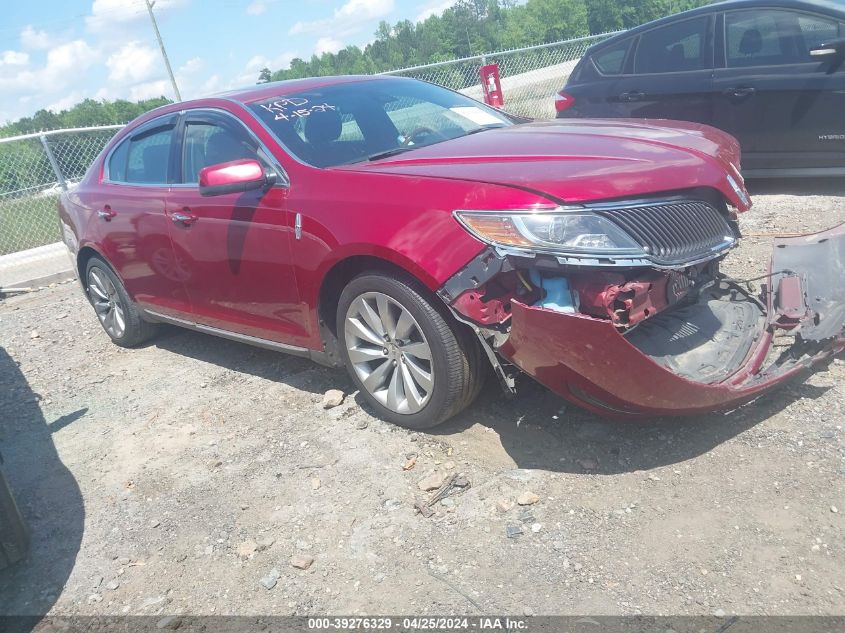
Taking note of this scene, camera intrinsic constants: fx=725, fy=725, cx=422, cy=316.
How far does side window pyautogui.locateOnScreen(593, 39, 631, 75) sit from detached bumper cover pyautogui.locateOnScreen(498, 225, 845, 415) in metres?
4.36

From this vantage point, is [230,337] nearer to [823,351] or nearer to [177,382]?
[177,382]

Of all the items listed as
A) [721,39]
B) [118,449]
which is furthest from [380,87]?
[721,39]

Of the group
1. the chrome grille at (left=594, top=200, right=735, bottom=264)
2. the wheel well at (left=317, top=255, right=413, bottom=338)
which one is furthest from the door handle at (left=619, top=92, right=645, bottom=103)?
the wheel well at (left=317, top=255, right=413, bottom=338)

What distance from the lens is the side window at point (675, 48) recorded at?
6629mm

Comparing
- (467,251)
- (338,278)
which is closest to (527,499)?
(467,251)

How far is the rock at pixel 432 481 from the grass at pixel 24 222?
358 inches

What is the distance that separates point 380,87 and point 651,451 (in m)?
2.78

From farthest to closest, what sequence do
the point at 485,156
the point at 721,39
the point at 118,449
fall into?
the point at 721,39 → the point at 118,449 → the point at 485,156

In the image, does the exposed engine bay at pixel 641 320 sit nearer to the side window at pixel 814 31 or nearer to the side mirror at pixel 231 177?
the side mirror at pixel 231 177

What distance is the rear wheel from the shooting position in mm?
5531

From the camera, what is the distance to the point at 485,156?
11.1 ft

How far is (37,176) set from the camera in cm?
1033

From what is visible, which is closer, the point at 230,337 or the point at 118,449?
the point at 118,449

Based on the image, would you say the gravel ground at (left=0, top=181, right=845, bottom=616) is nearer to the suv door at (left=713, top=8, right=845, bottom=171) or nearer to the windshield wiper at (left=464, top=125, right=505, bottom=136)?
the windshield wiper at (left=464, top=125, right=505, bottom=136)
